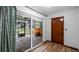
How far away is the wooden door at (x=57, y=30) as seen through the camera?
356 cm

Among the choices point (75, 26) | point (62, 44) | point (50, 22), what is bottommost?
point (62, 44)

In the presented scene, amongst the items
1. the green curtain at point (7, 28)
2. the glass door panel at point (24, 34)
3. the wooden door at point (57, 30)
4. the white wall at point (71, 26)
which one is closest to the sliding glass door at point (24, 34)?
the glass door panel at point (24, 34)

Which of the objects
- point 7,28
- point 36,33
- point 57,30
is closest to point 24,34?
point 36,33

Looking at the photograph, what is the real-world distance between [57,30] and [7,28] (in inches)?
111

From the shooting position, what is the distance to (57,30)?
3.80 metres

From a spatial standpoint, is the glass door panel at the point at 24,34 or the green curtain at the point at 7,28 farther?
the glass door panel at the point at 24,34

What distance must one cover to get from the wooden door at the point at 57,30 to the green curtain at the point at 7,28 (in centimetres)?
256

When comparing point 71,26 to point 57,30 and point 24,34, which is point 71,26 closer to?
point 57,30

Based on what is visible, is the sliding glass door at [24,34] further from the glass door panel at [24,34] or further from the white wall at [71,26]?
the white wall at [71,26]
